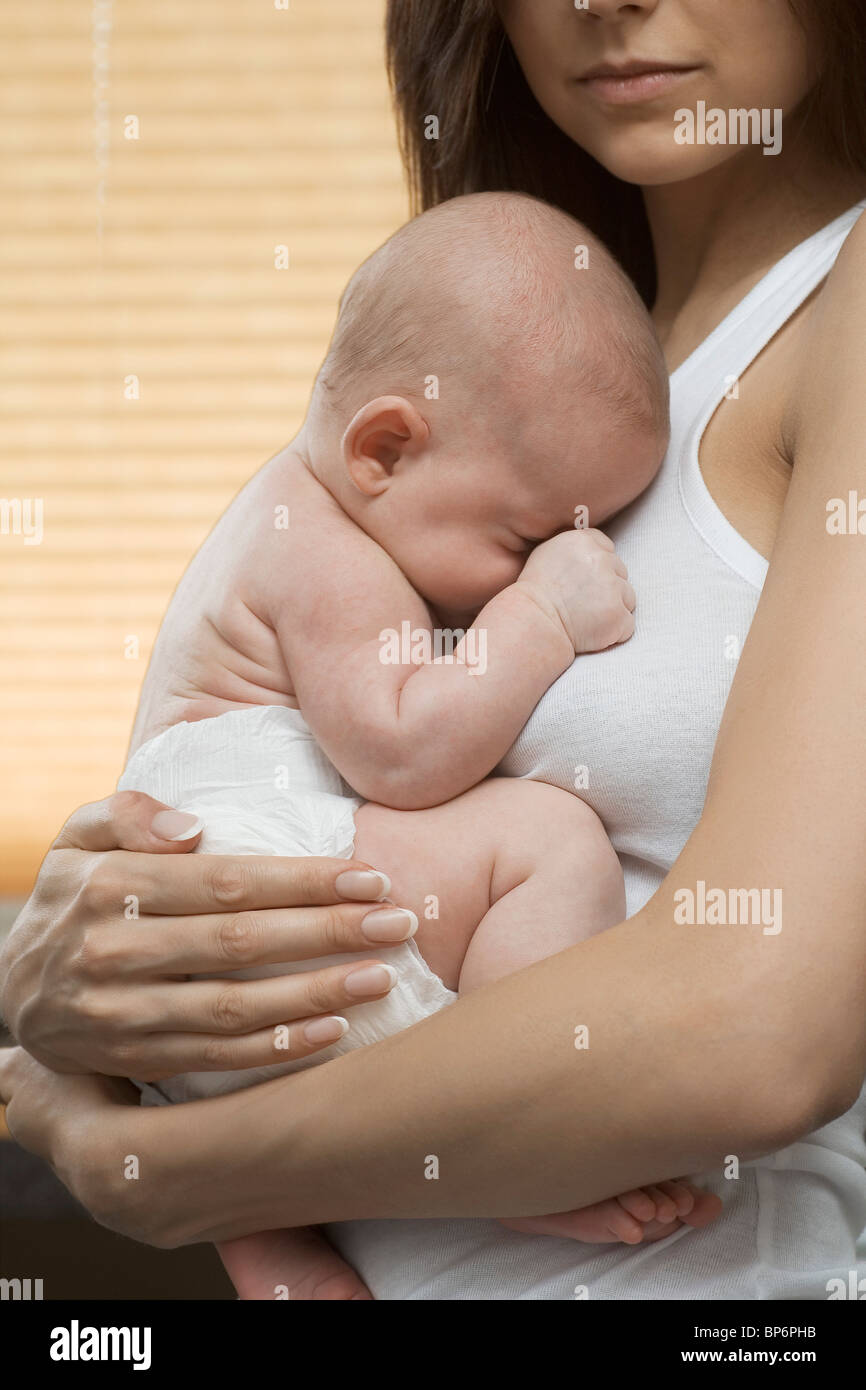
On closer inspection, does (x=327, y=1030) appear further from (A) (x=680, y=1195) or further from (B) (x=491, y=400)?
(B) (x=491, y=400)

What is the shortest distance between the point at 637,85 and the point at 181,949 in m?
0.71

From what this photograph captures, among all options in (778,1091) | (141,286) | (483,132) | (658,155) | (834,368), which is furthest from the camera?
(141,286)

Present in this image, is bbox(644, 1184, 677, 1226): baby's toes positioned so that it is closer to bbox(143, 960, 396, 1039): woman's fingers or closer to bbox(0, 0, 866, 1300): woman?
bbox(0, 0, 866, 1300): woman

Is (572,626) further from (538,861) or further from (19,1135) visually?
(19,1135)

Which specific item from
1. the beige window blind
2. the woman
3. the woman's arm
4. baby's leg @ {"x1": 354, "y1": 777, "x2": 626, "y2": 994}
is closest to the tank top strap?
the woman

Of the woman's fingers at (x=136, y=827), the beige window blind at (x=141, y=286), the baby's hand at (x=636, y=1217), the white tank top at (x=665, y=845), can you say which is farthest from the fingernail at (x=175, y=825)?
the beige window blind at (x=141, y=286)

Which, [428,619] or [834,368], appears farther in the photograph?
[428,619]

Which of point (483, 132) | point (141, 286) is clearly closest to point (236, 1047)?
point (483, 132)

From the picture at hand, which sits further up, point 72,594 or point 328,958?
point 72,594

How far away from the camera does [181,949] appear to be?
0.81 m

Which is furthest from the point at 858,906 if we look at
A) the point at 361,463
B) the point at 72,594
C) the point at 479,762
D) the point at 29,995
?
the point at 72,594

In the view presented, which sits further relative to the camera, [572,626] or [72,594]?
[72,594]

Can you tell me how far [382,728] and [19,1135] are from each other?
1.45 feet
